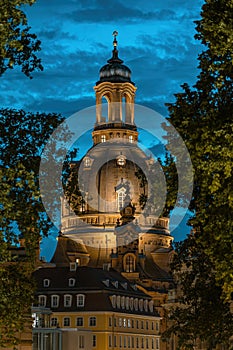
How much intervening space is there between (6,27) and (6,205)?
4931mm

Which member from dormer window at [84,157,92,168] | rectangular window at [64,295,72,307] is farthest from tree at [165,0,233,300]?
dormer window at [84,157,92,168]

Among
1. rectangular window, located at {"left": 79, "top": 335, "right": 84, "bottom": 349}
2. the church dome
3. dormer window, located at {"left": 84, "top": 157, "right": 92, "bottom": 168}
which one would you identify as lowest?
rectangular window, located at {"left": 79, "top": 335, "right": 84, "bottom": 349}

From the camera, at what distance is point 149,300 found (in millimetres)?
138875

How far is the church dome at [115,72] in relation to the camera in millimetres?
188750

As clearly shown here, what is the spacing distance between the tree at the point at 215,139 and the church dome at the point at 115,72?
15523cm

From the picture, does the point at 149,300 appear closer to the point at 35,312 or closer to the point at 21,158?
the point at 35,312

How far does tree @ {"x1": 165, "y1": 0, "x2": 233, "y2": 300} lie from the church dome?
155230mm

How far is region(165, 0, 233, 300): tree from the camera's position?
2959 centimetres

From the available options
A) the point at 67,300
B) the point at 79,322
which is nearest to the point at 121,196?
the point at 67,300

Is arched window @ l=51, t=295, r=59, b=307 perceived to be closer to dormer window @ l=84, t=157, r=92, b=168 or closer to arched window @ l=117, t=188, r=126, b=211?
arched window @ l=117, t=188, r=126, b=211

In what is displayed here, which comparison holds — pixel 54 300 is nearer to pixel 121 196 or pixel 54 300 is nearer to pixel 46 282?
pixel 46 282

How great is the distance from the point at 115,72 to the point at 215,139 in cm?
16171

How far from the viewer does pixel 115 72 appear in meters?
191

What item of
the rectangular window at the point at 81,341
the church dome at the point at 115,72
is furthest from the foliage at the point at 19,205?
the church dome at the point at 115,72
